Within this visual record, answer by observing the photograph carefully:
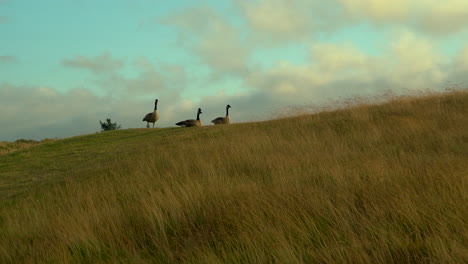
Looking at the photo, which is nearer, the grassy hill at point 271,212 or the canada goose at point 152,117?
the grassy hill at point 271,212

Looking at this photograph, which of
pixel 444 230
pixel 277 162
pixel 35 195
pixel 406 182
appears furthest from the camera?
pixel 35 195

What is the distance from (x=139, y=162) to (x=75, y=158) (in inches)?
197

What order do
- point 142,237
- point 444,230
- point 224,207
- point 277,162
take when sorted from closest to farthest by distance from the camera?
point 444,230 < point 142,237 < point 224,207 < point 277,162

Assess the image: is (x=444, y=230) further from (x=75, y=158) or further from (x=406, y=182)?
(x=75, y=158)

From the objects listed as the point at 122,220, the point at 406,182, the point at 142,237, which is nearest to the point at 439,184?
the point at 406,182

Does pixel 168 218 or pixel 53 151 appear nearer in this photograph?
pixel 168 218

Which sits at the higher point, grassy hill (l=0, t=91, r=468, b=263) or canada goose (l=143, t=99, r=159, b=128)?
canada goose (l=143, t=99, r=159, b=128)

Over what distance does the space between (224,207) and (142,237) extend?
3.42 feet

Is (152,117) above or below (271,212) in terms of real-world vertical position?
above

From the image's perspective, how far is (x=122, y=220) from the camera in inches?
224

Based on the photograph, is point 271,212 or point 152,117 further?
point 152,117

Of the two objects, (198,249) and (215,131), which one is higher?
(215,131)

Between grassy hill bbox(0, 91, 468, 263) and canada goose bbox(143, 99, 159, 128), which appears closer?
grassy hill bbox(0, 91, 468, 263)

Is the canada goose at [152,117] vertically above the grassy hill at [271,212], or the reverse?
the canada goose at [152,117]
